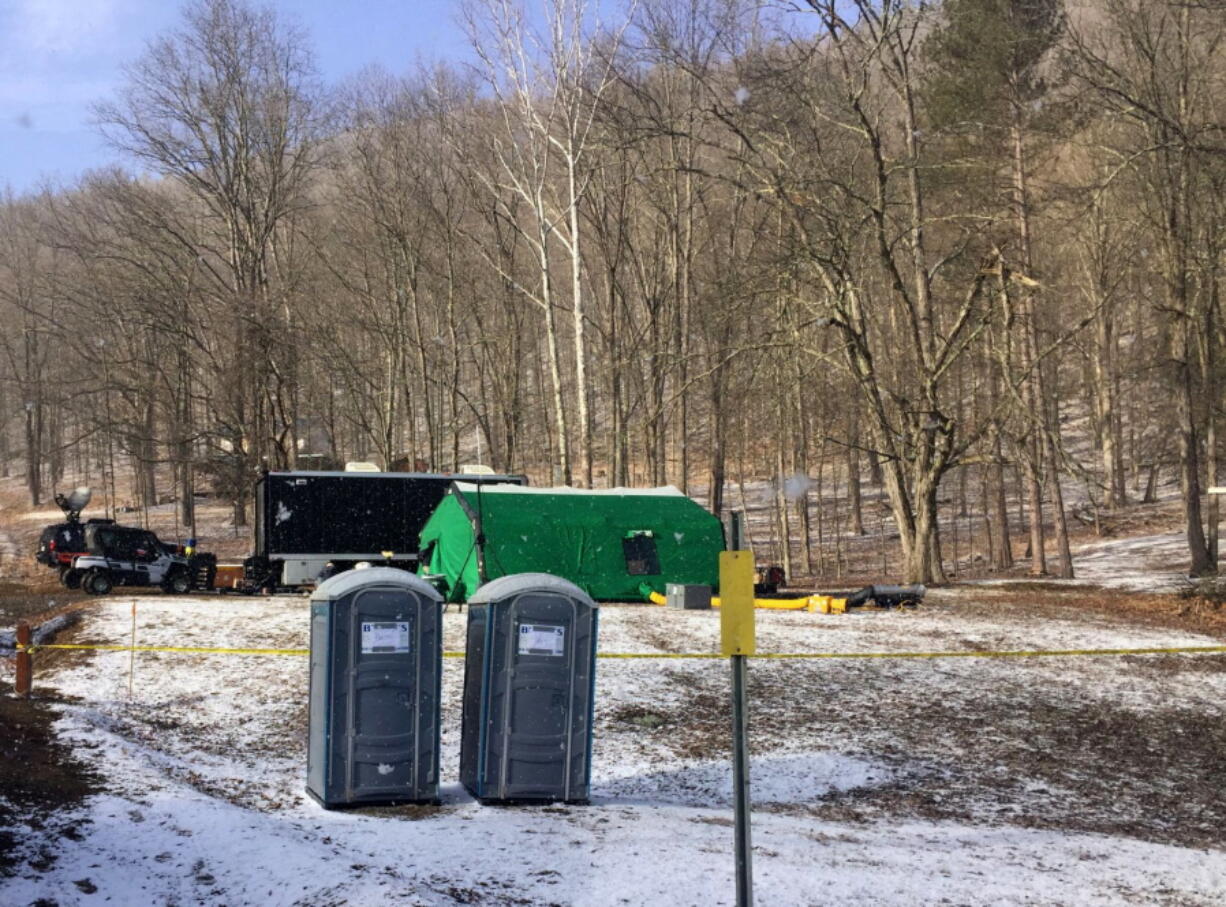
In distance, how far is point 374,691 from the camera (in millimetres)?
8273

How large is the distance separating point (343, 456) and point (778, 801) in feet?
219

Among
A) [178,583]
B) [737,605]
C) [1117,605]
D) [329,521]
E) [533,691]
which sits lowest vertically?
[533,691]

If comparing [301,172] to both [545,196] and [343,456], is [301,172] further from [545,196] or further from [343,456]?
[343,456]

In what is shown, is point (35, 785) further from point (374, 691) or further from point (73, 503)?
point (73, 503)

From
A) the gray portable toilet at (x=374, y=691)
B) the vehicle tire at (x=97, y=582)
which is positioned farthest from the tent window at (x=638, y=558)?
the vehicle tire at (x=97, y=582)

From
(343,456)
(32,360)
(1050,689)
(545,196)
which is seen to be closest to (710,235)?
(545,196)

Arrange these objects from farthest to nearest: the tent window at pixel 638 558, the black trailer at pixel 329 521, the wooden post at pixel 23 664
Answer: the black trailer at pixel 329 521, the tent window at pixel 638 558, the wooden post at pixel 23 664

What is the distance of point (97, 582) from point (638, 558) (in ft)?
49.5

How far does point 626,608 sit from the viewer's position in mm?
19109

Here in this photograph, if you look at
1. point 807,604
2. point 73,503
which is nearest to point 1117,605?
point 807,604

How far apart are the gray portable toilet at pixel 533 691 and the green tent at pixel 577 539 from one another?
10740 mm

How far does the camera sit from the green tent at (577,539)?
19.8 m

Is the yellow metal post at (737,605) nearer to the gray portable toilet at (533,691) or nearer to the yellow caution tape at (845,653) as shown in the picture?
the gray portable toilet at (533,691)

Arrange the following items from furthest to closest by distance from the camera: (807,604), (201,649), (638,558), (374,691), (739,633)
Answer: (638,558)
(807,604)
(201,649)
(374,691)
(739,633)
